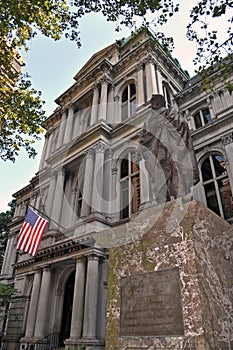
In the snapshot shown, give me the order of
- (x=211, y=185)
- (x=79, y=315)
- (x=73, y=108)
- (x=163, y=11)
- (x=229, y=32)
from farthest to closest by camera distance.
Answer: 1. (x=73, y=108)
2. (x=211, y=185)
3. (x=79, y=315)
4. (x=163, y=11)
5. (x=229, y=32)

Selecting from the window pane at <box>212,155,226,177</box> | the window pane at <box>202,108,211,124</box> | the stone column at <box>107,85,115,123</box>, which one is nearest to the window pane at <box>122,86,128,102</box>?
the stone column at <box>107,85,115,123</box>

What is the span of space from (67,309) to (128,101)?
13988 millimetres

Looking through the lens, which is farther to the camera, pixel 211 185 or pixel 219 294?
pixel 211 185

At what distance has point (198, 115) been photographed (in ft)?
55.6

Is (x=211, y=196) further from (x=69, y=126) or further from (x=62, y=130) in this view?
(x=62, y=130)

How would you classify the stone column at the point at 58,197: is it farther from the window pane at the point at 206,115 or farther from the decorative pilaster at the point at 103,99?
the window pane at the point at 206,115

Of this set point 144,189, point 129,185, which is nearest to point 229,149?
point 144,189

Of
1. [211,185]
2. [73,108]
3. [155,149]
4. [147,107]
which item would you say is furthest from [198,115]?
[155,149]

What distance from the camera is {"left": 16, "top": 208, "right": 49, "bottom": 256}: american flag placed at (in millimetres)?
12508

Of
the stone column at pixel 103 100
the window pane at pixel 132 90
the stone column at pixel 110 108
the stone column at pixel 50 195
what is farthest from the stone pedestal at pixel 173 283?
the window pane at pixel 132 90

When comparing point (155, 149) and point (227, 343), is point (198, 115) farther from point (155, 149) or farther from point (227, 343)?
point (227, 343)

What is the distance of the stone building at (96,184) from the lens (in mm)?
12529

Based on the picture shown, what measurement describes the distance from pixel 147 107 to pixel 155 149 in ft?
37.2

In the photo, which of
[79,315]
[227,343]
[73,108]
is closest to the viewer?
[227,343]
